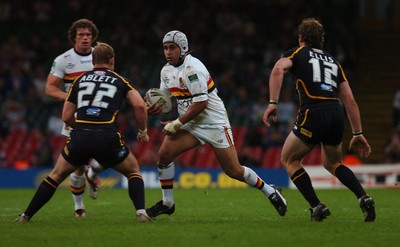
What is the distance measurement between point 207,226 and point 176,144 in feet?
4.00

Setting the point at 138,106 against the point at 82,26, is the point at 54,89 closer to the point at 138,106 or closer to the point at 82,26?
the point at 82,26

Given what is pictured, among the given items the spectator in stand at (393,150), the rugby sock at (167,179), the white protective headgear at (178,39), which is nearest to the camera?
the white protective headgear at (178,39)

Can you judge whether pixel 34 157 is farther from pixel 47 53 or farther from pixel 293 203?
pixel 293 203

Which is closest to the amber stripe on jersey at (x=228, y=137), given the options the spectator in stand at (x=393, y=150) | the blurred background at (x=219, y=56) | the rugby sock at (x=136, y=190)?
the rugby sock at (x=136, y=190)

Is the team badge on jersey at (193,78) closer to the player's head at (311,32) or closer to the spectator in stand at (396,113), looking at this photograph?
the player's head at (311,32)

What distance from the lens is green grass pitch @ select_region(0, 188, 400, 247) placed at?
875 cm

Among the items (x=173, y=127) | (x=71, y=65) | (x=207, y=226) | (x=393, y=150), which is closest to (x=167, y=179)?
(x=173, y=127)

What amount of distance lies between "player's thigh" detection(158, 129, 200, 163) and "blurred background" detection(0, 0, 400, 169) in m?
9.56

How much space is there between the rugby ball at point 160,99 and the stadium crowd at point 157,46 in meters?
9.71

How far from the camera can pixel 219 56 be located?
2405 cm

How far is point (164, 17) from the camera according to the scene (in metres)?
25.5

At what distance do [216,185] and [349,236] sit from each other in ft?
36.0

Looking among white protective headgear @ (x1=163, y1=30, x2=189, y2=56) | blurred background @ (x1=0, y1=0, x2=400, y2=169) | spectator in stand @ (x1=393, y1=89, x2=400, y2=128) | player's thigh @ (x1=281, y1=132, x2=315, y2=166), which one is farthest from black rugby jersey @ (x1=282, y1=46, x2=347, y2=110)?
spectator in stand @ (x1=393, y1=89, x2=400, y2=128)

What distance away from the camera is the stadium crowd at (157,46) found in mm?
21906
